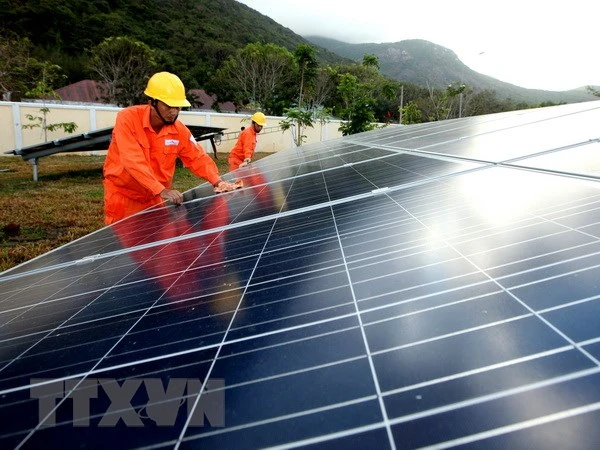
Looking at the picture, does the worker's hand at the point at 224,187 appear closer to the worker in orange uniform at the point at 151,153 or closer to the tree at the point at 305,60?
the worker in orange uniform at the point at 151,153

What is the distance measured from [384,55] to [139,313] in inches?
6472

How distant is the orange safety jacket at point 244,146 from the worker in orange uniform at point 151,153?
13.5 feet

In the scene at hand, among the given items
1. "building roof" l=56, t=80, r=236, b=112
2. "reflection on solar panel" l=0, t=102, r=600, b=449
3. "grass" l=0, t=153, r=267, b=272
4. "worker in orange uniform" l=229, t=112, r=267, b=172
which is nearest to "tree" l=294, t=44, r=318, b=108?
"grass" l=0, t=153, r=267, b=272

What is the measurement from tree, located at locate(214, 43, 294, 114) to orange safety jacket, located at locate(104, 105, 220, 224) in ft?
148

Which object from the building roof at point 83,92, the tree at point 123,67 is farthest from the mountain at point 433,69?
the building roof at point 83,92

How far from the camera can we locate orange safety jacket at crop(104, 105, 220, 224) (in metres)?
4.39

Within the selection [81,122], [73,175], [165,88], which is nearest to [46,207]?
[165,88]

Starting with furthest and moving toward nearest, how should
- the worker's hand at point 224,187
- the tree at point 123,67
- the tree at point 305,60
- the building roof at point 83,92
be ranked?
the building roof at point 83,92 < the tree at point 123,67 < the tree at point 305,60 < the worker's hand at point 224,187

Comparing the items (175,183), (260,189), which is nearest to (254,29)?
(175,183)

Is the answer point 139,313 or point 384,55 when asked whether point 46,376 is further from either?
point 384,55

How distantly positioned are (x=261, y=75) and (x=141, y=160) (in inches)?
1952

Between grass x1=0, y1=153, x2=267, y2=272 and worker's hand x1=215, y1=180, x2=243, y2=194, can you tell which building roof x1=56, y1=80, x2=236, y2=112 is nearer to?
grass x1=0, y1=153, x2=267, y2=272

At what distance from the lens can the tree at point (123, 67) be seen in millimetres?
42281

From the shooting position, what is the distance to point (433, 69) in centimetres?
13300
